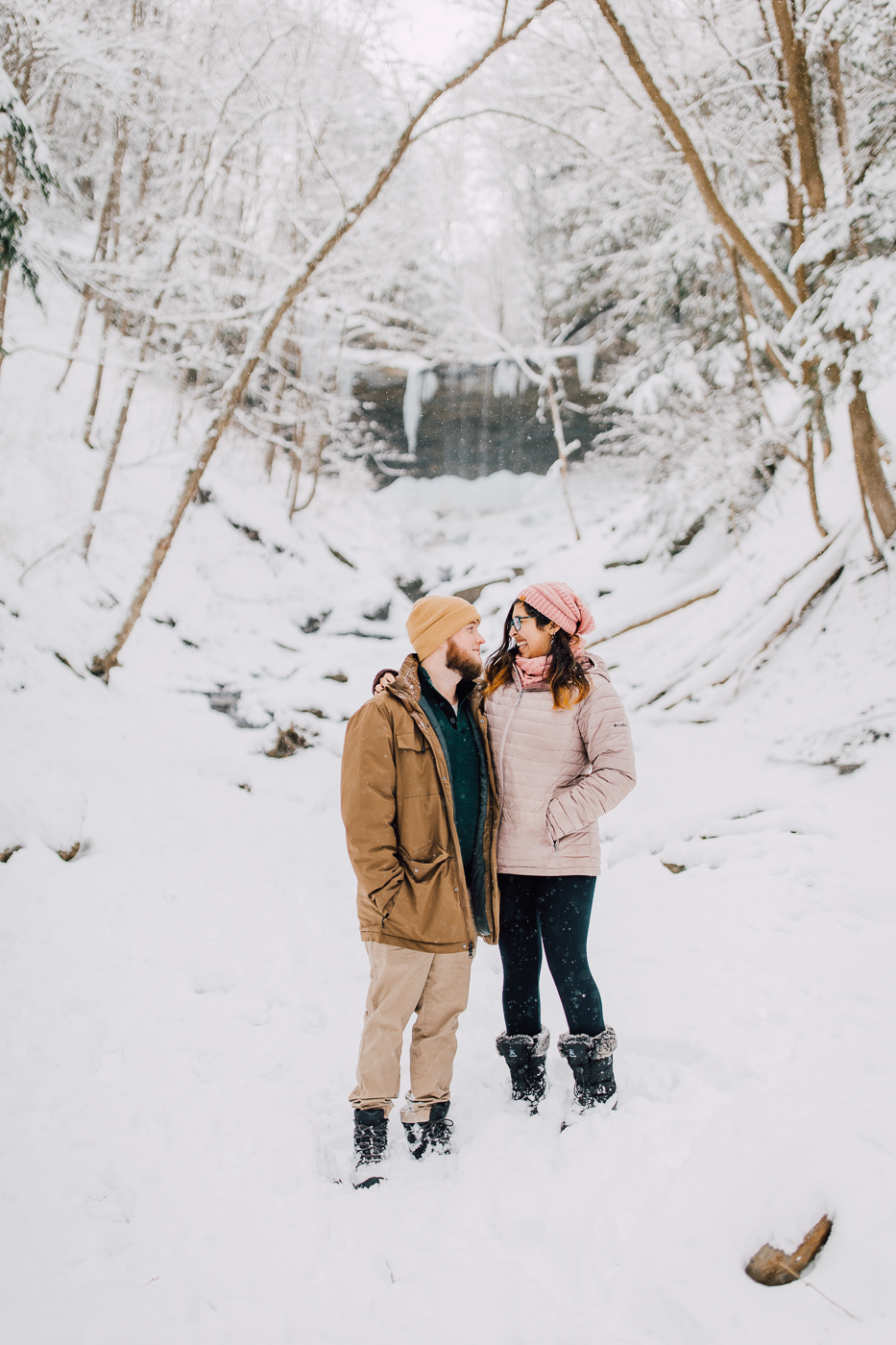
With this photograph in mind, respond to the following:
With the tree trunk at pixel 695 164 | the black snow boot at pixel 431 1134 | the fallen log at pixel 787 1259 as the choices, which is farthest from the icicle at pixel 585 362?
the fallen log at pixel 787 1259

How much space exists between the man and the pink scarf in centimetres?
16

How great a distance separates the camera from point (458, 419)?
63.2ft

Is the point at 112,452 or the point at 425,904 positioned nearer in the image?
the point at 425,904

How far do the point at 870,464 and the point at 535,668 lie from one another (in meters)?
4.75

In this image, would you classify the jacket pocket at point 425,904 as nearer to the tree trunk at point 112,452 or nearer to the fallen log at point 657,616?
the fallen log at point 657,616

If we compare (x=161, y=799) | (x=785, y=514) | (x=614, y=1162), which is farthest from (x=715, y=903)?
(x=785, y=514)

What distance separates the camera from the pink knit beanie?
7.16 feet

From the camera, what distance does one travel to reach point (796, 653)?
6008 mm

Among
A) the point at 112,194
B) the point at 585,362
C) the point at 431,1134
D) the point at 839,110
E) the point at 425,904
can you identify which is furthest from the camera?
the point at 585,362

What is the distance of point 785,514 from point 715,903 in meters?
7.16

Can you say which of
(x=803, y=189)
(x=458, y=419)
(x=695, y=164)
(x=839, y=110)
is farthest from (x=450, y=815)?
(x=458, y=419)

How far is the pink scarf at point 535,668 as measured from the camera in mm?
2201

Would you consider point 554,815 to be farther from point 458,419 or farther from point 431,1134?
point 458,419

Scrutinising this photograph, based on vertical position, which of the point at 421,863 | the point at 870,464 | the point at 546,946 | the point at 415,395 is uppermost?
the point at 415,395
